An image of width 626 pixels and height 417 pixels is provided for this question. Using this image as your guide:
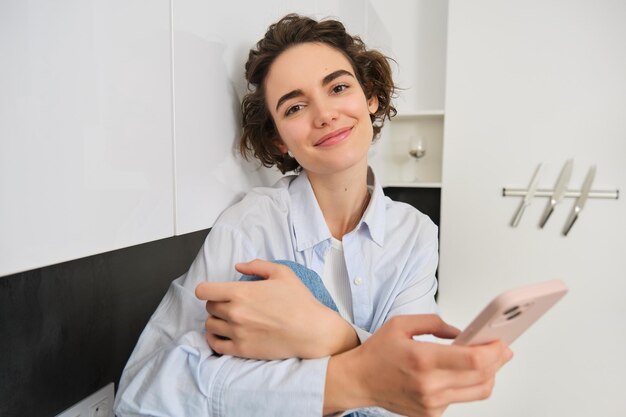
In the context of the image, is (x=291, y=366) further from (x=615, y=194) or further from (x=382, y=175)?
(x=615, y=194)

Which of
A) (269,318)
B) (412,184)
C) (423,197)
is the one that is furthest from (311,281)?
(423,197)

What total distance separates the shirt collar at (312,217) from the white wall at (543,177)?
1.00m

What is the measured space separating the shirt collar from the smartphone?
1.38ft

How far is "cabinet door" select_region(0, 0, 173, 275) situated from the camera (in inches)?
14.6

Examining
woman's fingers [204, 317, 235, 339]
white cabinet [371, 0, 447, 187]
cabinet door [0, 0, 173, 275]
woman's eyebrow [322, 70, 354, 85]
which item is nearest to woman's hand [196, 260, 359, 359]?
woman's fingers [204, 317, 235, 339]

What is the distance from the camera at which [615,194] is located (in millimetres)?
1685

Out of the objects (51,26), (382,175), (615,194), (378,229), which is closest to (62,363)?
(51,26)

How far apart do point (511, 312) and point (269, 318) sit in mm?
272

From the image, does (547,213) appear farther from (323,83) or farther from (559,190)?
(323,83)

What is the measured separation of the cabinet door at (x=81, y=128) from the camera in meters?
0.37

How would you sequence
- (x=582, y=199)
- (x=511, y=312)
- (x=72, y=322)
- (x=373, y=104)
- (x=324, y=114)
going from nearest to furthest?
(x=511, y=312) < (x=72, y=322) < (x=324, y=114) < (x=373, y=104) < (x=582, y=199)

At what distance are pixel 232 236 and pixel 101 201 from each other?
0.89ft

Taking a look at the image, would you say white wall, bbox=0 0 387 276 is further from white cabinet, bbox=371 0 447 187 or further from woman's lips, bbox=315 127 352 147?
white cabinet, bbox=371 0 447 187

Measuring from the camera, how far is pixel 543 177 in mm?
1753
